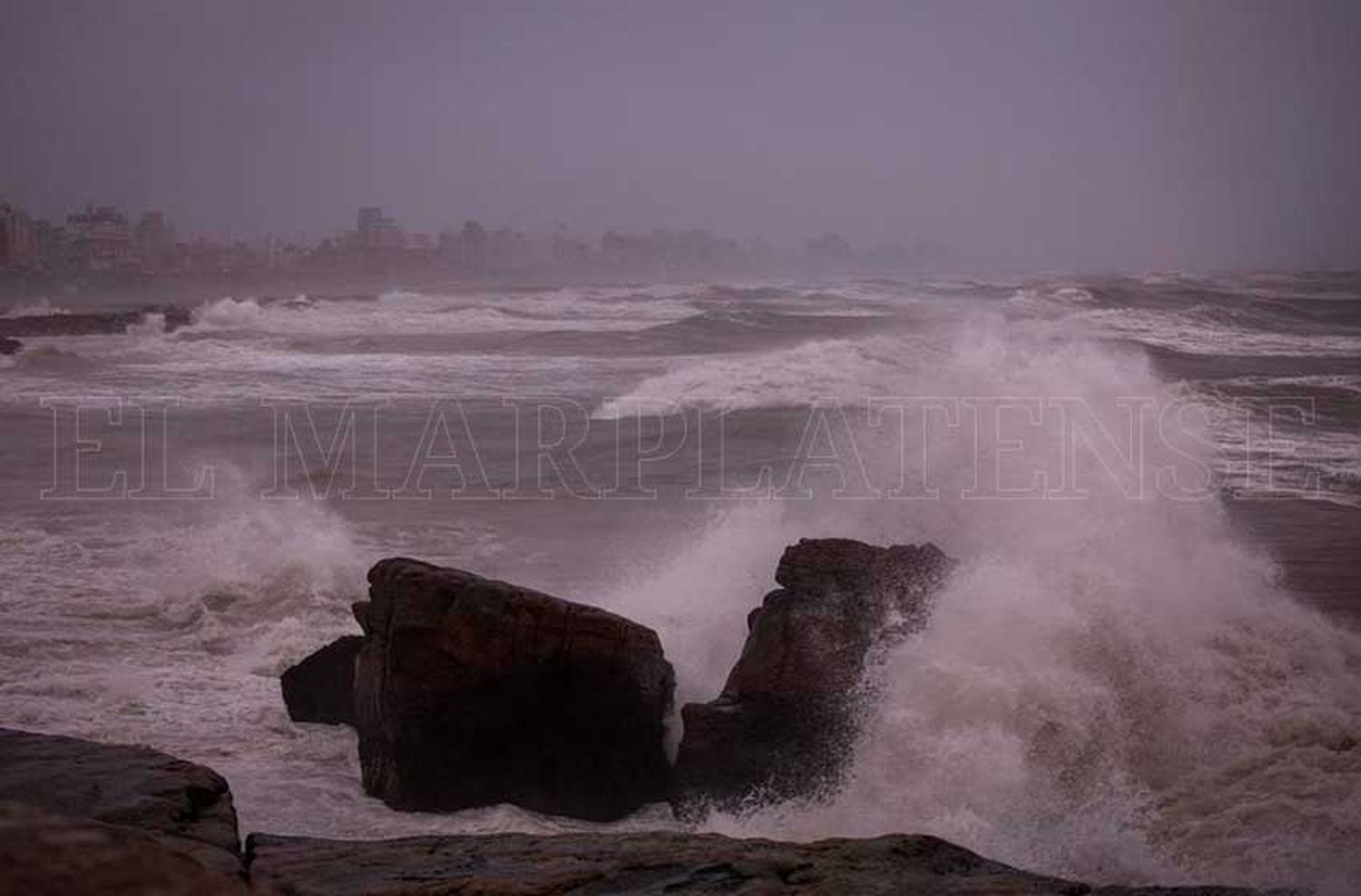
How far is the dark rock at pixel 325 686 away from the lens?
6.64 m

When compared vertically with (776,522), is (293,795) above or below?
below

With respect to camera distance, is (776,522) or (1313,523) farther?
(1313,523)

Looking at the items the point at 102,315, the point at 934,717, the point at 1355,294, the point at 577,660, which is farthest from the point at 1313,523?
the point at 102,315

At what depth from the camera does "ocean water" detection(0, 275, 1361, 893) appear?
18.4 feet

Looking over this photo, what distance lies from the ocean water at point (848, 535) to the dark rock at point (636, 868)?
139cm

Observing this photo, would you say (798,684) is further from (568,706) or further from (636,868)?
(636,868)

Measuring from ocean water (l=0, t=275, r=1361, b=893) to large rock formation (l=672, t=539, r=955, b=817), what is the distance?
0.16 metres

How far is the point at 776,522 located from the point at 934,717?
390 cm

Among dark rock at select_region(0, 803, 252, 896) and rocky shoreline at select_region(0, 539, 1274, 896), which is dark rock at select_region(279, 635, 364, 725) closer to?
rocky shoreline at select_region(0, 539, 1274, 896)

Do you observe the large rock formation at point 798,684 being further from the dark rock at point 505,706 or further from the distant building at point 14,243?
the distant building at point 14,243

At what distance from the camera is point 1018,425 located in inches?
520

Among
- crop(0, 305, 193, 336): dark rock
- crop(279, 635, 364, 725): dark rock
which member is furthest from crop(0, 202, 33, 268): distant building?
crop(279, 635, 364, 725): dark rock

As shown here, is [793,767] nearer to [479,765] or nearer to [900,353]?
[479,765]

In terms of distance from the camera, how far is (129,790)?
356cm
